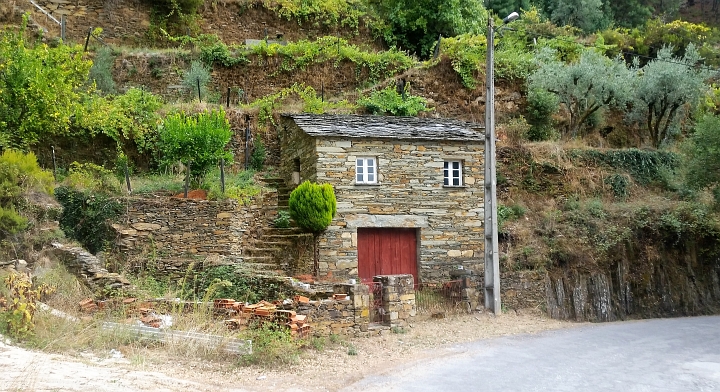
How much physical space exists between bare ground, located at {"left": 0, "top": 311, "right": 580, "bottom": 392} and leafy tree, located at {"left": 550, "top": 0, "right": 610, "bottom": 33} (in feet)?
98.7

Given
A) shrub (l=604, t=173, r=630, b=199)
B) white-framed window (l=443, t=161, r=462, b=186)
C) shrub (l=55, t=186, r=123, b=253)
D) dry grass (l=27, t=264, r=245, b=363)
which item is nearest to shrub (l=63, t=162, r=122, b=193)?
shrub (l=55, t=186, r=123, b=253)

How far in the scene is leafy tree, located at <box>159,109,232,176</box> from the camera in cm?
1825

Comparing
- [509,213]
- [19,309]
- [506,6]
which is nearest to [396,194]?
[509,213]

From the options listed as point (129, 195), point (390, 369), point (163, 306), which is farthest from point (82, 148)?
point (390, 369)

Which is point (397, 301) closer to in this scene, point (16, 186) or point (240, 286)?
point (240, 286)

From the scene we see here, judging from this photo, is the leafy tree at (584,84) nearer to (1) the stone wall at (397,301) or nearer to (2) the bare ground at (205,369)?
(1) the stone wall at (397,301)

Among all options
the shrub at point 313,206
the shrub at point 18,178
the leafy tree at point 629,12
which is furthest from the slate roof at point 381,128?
the leafy tree at point 629,12

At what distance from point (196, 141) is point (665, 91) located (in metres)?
18.1

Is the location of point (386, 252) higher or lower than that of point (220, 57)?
lower

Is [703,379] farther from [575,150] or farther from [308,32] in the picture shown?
[308,32]

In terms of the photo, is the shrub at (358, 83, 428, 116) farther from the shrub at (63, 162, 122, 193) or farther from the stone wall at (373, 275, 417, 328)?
the stone wall at (373, 275, 417, 328)

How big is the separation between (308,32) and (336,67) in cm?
497

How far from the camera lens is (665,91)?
83.2ft

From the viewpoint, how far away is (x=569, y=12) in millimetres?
38906
